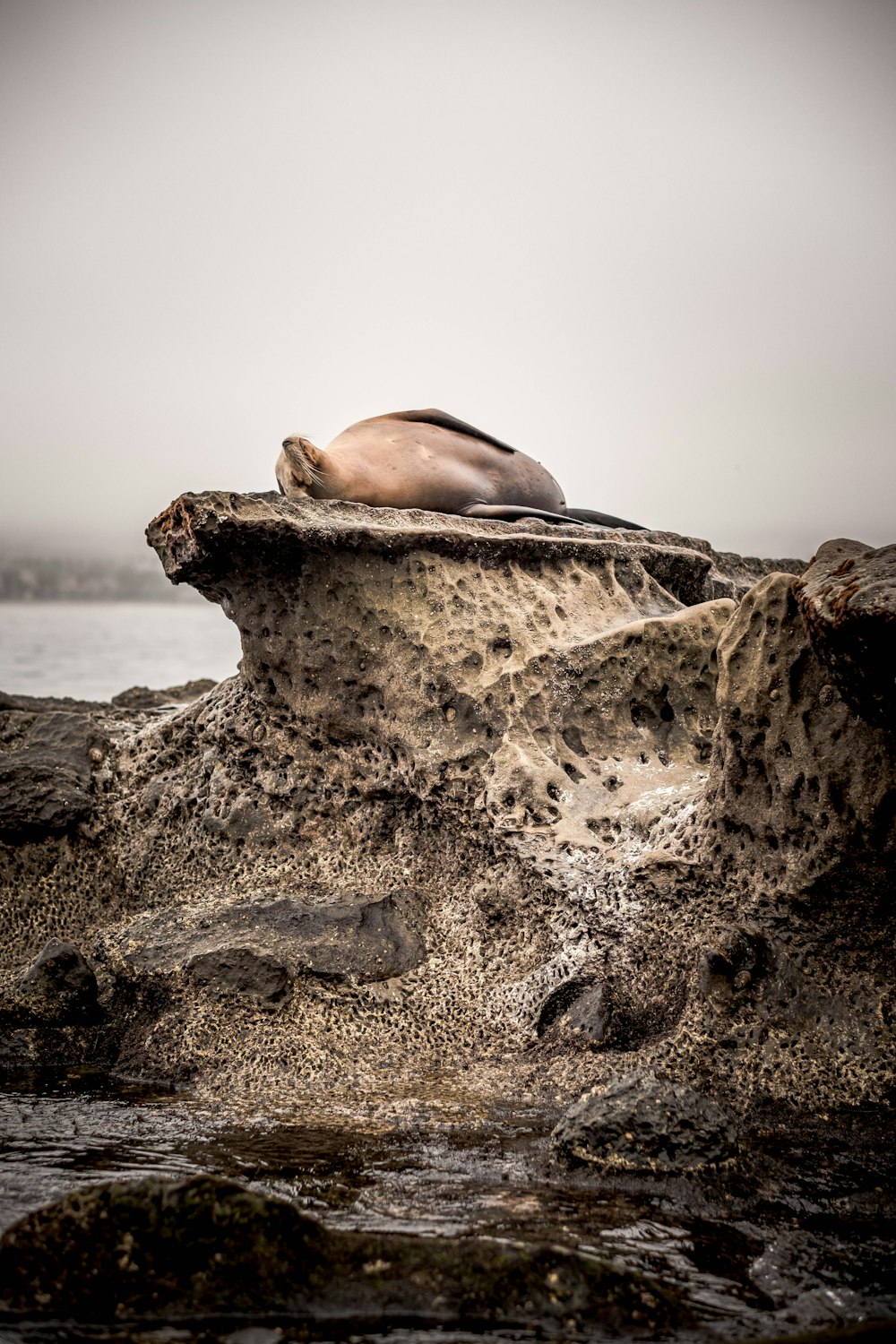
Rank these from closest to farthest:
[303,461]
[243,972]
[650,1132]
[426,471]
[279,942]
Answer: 1. [650,1132]
2. [243,972]
3. [279,942]
4. [303,461]
5. [426,471]

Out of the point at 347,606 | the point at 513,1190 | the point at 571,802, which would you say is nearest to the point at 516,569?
the point at 347,606

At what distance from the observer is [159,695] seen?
755cm

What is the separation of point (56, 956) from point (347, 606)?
170 centimetres

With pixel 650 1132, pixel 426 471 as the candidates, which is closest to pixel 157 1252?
pixel 650 1132

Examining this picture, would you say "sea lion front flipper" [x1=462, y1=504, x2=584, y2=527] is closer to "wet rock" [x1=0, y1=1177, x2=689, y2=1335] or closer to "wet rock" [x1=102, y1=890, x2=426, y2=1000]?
"wet rock" [x1=102, y1=890, x2=426, y2=1000]

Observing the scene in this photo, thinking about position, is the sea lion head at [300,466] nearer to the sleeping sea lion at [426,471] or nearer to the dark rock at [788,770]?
the sleeping sea lion at [426,471]

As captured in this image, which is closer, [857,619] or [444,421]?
[857,619]

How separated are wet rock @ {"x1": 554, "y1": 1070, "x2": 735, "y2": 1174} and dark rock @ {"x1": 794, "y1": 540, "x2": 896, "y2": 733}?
1.11m

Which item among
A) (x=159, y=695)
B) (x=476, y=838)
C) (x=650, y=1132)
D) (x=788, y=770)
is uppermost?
(x=788, y=770)

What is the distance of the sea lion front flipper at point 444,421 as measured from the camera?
5.65 m

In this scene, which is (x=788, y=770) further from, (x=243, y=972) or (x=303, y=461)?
(x=303, y=461)

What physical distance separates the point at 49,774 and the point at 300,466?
1.74 m

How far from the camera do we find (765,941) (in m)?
3.55

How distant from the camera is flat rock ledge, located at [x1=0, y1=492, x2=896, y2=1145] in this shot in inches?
133
